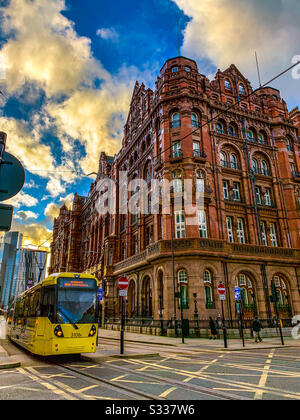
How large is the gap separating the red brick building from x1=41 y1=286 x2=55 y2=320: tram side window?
14.8 meters

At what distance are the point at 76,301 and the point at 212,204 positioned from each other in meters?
20.6

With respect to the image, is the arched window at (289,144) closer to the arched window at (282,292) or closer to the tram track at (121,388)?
the arched window at (282,292)

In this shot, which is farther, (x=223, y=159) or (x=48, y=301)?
(x=223, y=159)

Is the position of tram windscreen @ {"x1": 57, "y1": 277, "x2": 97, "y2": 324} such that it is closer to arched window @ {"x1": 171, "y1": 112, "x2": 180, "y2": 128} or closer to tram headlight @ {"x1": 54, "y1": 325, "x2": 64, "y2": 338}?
tram headlight @ {"x1": 54, "y1": 325, "x2": 64, "y2": 338}

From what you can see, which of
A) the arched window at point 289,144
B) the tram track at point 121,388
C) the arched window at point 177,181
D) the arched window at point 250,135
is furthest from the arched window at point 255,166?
the tram track at point 121,388

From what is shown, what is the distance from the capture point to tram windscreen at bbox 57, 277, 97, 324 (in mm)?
10469

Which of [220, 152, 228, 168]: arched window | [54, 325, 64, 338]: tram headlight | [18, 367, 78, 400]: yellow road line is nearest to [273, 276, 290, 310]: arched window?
[220, 152, 228, 168]: arched window

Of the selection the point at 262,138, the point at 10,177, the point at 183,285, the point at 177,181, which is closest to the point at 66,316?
the point at 10,177

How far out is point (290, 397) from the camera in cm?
552

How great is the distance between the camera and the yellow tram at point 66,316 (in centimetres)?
1016

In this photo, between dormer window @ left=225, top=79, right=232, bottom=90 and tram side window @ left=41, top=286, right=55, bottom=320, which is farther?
dormer window @ left=225, top=79, right=232, bottom=90

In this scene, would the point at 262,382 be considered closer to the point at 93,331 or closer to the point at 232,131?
the point at 93,331

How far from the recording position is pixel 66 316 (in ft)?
34.2

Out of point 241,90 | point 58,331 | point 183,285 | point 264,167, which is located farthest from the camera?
point 241,90
